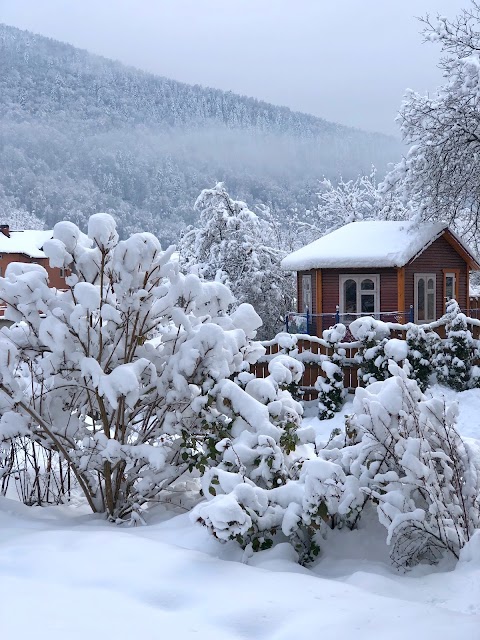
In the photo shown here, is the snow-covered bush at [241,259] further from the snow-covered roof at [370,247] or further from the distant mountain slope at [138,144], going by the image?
the distant mountain slope at [138,144]

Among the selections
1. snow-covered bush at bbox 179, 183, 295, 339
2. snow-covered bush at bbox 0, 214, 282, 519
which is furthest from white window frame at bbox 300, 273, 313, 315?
snow-covered bush at bbox 0, 214, 282, 519

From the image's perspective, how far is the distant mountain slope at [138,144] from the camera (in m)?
80.6

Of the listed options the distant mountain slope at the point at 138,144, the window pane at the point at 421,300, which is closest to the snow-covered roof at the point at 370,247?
the window pane at the point at 421,300

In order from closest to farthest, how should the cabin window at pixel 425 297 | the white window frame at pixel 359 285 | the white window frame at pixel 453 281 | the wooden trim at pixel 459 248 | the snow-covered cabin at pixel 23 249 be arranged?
the white window frame at pixel 359 285 → the cabin window at pixel 425 297 → the wooden trim at pixel 459 248 → the white window frame at pixel 453 281 → the snow-covered cabin at pixel 23 249

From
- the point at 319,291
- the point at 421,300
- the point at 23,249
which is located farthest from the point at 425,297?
the point at 23,249

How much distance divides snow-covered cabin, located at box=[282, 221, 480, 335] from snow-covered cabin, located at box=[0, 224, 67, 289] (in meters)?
33.7

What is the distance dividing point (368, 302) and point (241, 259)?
6.75m

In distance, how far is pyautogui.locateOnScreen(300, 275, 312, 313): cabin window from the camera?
20.8m

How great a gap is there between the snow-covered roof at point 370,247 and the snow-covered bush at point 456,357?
20.7 ft

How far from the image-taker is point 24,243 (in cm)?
5366

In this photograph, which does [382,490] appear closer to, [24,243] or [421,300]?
[421,300]

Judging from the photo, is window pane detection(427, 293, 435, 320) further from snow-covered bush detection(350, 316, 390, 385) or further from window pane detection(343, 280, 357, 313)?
snow-covered bush detection(350, 316, 390, 385)

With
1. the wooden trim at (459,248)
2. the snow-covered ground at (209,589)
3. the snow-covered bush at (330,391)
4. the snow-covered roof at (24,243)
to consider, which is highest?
the snow-covered roof at (24,243)

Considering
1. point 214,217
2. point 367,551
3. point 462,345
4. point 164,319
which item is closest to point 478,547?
point 367,551
